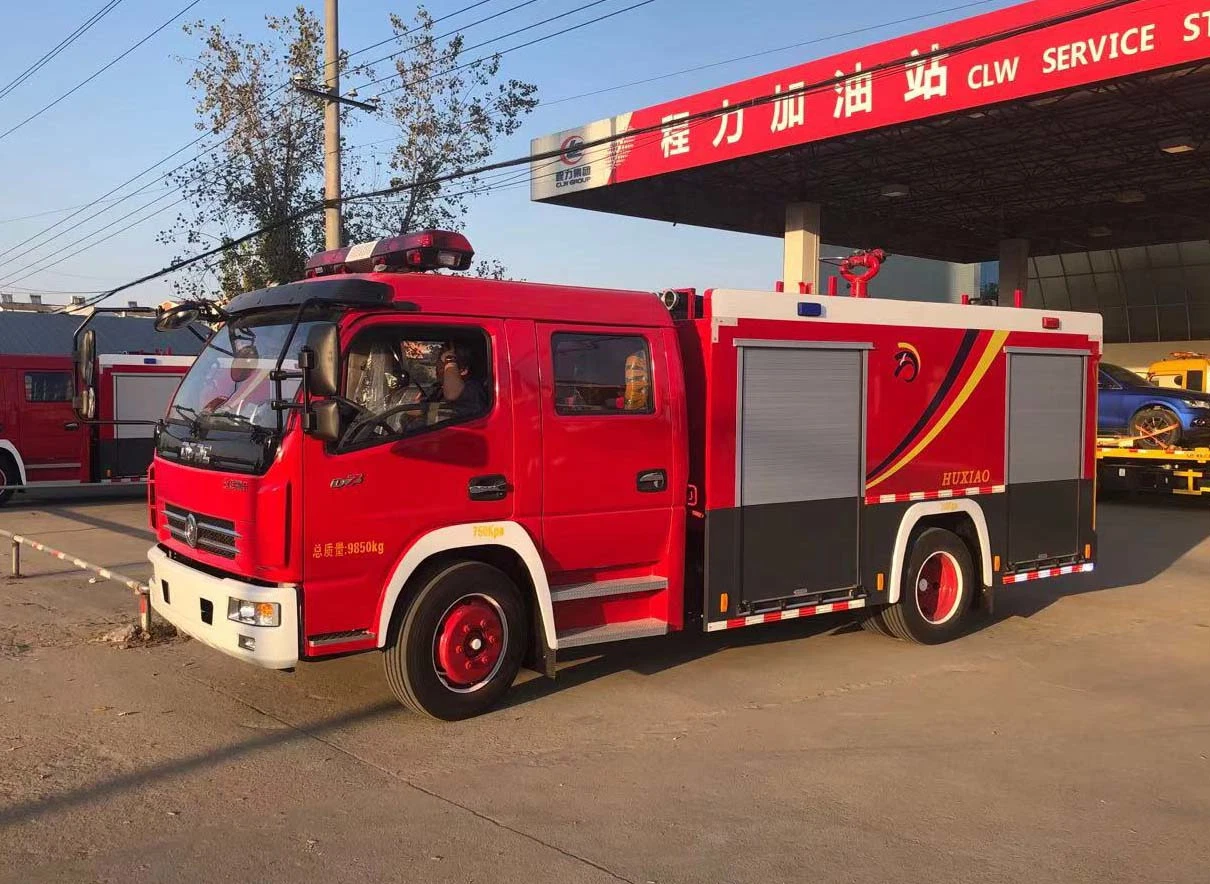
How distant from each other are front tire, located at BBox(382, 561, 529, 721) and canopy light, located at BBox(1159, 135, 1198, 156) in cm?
1722

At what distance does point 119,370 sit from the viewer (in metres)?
18.6

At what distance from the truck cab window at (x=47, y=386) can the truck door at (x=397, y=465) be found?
14.6 m

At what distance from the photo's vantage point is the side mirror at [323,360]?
5207 millimetres

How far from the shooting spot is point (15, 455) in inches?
695

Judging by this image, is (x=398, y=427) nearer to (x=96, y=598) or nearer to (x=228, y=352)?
(x=228, y=352)

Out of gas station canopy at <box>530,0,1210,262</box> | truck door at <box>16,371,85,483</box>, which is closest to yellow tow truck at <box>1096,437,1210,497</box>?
gas station canopy at <box>530,0,1210,262</box>

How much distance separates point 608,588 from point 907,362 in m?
2.89

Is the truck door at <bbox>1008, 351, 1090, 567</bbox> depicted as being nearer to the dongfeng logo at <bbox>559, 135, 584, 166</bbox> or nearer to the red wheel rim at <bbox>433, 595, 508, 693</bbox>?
the red wheel rim at <bbox>433, 595, 508, 693</bbox>

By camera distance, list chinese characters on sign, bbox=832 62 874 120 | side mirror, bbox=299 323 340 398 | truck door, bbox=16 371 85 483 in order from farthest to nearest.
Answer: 1. truck door, bbox=16 371 85 483
2. chinese characters on sign, bbox=832 62 874 120
3. side mirror, bbox=299 323 340 398

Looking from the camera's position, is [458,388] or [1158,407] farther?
[1158,407]

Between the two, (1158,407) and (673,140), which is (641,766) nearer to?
(673,140)

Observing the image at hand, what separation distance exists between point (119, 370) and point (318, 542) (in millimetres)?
15084

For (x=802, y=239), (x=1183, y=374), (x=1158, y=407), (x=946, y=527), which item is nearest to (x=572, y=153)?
(x=802, y=239)

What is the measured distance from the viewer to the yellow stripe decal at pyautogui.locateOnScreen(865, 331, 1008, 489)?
7625 millimetres
